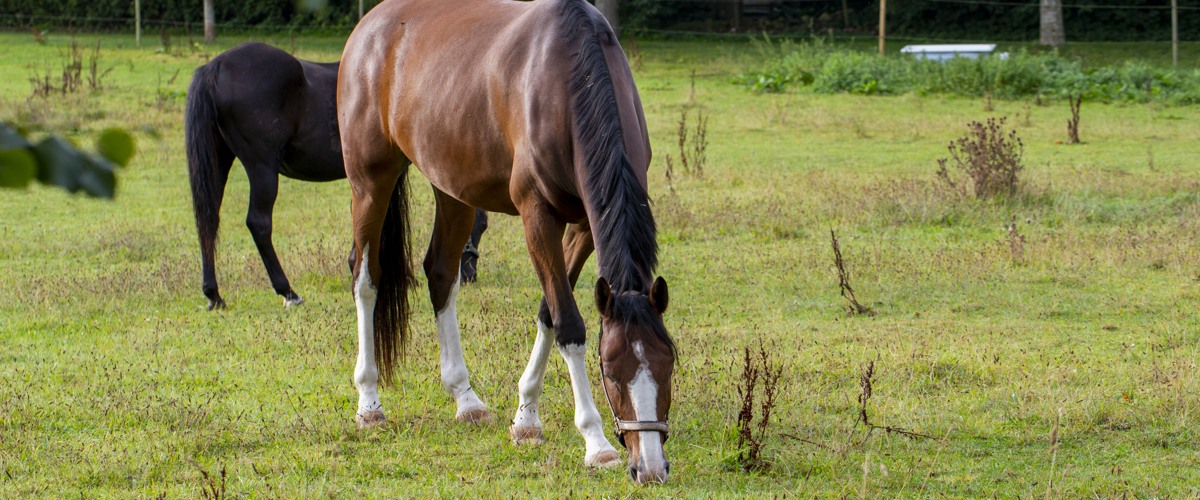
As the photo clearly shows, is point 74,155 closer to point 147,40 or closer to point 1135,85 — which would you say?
point 1135,85

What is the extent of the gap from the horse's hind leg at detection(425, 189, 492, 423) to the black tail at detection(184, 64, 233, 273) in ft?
7.54

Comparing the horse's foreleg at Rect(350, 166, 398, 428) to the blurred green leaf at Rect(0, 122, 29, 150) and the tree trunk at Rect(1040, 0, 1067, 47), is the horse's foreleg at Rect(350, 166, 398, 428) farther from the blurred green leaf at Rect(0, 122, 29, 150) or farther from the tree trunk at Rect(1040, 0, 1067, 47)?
the tree trunk at Rect(1040, 0, 1067, 47)

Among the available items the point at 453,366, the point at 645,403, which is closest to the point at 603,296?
the point at 645,403

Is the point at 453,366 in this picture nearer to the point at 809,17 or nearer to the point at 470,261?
the point at 470,261

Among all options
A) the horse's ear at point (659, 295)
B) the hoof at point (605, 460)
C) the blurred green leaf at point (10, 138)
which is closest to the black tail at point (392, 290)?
the hoof at point (605, 460)

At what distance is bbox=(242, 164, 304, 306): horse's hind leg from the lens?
708cm

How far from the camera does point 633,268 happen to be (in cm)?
357

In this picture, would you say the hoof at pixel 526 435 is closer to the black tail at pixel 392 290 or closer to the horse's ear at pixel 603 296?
the black tail at pixel 392 290

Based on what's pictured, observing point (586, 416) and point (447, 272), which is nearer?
point (586, 416)

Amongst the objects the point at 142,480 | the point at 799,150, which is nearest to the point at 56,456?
the point at 142,480

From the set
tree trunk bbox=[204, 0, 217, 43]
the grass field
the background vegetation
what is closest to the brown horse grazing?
the grass field

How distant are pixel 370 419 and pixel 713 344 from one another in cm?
195

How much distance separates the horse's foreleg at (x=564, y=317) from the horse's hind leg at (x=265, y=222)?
339 centimetres

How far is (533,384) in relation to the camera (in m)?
4.43
